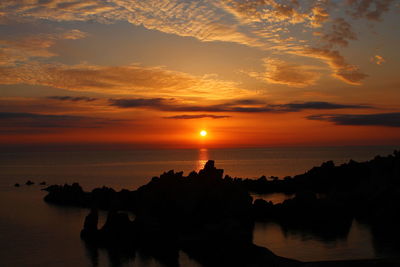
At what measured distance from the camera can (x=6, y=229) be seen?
2403 inches

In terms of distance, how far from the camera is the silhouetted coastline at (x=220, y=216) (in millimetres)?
40812

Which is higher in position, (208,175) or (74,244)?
(208,175)

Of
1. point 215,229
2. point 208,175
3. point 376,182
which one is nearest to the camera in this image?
point 215,229

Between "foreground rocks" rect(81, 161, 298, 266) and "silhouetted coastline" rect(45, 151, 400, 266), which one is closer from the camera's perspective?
"foreground rocks" rect(81, 161, 298, 266)

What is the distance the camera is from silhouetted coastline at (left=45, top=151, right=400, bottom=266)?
40.8 metres

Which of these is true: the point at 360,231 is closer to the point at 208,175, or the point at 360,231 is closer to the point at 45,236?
the point at 208,175

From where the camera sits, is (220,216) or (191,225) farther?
(220,216)

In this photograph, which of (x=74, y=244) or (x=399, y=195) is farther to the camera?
(x=399, y=195)

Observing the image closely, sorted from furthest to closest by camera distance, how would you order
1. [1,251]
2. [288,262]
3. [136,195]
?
[136,195]
[1,251]
[288,262]

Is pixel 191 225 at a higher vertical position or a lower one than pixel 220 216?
lower

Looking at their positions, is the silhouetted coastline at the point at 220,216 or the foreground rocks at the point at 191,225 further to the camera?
the silhouetted coastline at the point at 220,216

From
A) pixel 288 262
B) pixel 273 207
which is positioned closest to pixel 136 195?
pixel 273 207

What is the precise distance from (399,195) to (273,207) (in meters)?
18.9

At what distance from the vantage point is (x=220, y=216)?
53406 millimetres
